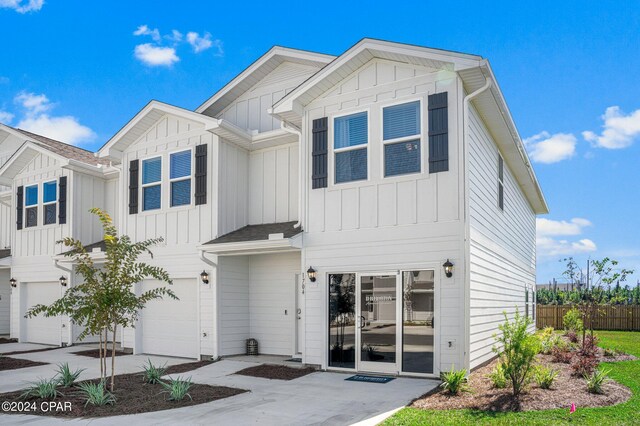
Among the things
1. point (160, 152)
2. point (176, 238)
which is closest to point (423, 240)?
point (176, 238)

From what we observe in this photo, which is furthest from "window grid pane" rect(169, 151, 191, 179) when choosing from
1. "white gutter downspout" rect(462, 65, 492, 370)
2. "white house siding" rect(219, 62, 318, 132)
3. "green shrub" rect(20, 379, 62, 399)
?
"white gutter downspout" rect(462, 65, 492, 370)

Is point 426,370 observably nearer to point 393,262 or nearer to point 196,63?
point 393,262

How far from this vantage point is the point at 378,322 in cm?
1012

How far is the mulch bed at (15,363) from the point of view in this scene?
12.0 m

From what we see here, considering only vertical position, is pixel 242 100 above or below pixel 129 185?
above

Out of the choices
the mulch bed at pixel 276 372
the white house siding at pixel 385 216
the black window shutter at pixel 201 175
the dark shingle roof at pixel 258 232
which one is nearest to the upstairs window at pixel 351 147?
the white house siding at pixel 385 216

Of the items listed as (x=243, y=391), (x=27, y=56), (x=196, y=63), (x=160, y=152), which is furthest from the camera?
(x=27, y=56)

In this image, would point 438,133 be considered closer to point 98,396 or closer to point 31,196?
point 98,396

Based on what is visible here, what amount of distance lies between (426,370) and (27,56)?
15419mm

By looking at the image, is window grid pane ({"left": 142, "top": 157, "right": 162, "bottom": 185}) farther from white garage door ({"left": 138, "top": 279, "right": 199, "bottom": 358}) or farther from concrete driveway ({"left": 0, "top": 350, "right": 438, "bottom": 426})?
concrete driveway ({"left": 0, "top": 350, "right": 438, "bottom": 426})

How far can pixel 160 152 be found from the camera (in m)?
13.9

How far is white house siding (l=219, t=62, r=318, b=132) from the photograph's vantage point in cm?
1389

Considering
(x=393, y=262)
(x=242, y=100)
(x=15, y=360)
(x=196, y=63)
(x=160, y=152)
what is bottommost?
(x=15, y=360)

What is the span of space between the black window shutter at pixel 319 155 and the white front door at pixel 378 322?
2157 mm
